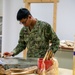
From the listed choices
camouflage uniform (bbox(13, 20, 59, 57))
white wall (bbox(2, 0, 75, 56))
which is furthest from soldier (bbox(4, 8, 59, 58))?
white wall (bbox(2, 0, 75, 56))

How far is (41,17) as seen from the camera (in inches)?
229

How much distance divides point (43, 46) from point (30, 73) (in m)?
0.74

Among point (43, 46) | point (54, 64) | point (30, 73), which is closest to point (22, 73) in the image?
point (30, 73)

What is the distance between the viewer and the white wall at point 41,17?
5074mm

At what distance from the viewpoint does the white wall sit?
5.07 meters

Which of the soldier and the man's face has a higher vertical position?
the man's face

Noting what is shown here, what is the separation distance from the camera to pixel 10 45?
5.59 meters

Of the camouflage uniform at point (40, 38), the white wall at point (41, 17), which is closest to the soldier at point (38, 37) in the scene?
the camouflage uniform at point (40, 38)

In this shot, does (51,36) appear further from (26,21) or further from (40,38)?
(26,21)

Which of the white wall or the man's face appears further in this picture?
the white wall

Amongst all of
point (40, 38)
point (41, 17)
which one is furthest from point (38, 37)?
point (41, 17)

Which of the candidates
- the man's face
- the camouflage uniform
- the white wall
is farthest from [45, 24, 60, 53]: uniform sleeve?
the white wall

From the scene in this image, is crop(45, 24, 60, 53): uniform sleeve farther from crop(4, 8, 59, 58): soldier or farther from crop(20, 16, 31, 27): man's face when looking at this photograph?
crop(20, 16, 31, 27): man's face

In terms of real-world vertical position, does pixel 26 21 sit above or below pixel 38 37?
above
